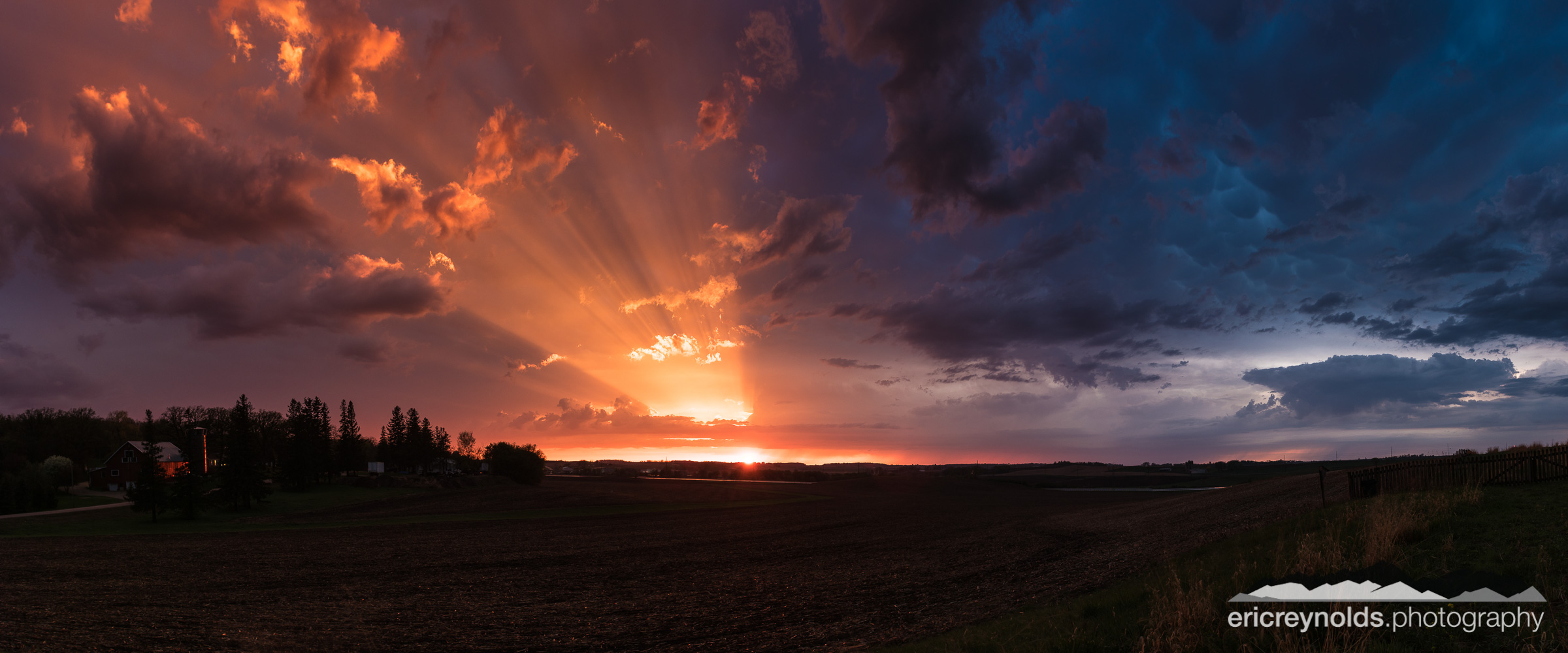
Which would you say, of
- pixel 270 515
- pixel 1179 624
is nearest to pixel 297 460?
pixel 270 515

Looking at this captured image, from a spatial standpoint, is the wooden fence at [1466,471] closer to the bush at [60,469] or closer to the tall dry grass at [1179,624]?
the tall dry grass at [1179,624]

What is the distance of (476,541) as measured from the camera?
40312 mm

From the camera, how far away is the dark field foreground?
17.8 m

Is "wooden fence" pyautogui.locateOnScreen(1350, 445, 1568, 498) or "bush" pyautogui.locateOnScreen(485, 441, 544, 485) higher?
"wooden fence" pyautogui.locateOnScreen(1350, 445, 1568, 498)

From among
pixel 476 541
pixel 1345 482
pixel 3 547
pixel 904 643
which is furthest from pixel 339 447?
pixel 1345 482

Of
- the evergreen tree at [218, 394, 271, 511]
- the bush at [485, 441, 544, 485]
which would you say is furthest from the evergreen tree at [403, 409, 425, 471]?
the evergreen tree at [218, 394, 271, 511]

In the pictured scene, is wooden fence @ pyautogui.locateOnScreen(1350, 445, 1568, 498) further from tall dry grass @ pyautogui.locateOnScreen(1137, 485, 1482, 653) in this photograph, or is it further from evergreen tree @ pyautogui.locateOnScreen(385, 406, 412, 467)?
evergreen tree @ pyautogui.locateOnScreen(385, 406, 412, 467)

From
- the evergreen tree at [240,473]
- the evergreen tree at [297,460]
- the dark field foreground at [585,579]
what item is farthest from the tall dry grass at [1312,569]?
the evergreen tree at [297,460]

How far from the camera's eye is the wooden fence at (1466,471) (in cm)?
2356

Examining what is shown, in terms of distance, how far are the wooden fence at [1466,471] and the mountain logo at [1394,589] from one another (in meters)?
16.8

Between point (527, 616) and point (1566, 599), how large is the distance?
78.9 feet

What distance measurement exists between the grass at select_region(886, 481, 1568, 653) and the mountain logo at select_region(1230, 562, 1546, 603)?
390 millimetres

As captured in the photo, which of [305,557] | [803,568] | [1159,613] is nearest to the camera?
[1159,613]

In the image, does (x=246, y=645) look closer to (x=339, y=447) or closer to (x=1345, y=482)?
(x=1345, y=482)
